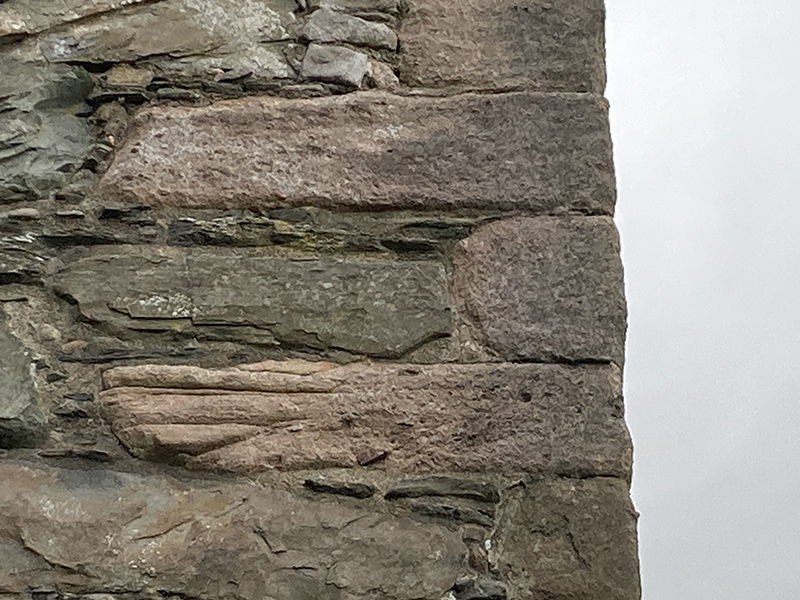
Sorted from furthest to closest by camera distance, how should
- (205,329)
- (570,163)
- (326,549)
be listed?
(570,163)
(205,329)
(326,549)

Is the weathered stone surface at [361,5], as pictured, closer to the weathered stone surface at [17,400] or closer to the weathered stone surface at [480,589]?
the weathered stone surface at [17,400]

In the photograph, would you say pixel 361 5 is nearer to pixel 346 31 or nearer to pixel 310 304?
pixel 346 31

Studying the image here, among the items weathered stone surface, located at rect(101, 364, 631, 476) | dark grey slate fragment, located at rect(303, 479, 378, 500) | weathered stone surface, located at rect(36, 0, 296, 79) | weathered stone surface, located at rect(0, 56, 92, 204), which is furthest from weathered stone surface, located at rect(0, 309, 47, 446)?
weathered stone surface, located at rect(36, 0, 296, 79)

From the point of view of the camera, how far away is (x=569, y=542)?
1.57 metres

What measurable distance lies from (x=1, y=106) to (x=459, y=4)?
84 centimetres

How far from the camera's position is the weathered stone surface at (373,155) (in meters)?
1.71

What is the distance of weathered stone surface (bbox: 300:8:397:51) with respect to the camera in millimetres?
1812

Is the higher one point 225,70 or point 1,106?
point 225,70

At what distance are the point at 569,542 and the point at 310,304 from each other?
0.56 m

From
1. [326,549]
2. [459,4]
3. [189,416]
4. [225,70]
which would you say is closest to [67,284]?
[189,416]

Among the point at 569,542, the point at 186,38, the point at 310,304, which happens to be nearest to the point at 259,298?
the point at 310,304

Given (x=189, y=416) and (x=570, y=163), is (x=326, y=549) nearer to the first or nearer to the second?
(x=189, y=416)

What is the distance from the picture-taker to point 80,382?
1594mm

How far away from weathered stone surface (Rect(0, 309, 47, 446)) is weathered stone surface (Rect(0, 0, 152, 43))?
0.54 meters
